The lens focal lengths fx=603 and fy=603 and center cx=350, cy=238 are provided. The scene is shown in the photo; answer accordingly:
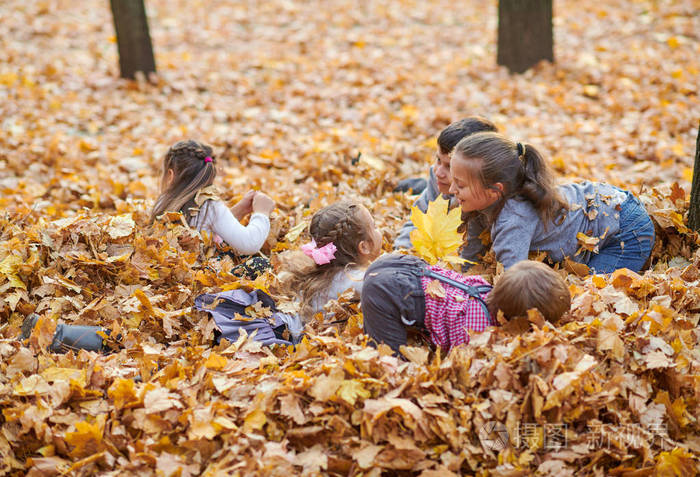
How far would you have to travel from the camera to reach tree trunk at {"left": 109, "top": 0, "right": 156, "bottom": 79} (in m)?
7.48

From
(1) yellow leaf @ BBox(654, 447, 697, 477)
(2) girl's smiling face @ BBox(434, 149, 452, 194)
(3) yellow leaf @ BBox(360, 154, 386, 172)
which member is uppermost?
(2) girl's smiling face @ BBox(434, 149, 452, 194)

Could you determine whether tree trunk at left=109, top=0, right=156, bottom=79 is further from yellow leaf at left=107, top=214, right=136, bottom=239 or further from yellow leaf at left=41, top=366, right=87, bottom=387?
yellow leaf at left=41, top=366, right=87, bottom=387

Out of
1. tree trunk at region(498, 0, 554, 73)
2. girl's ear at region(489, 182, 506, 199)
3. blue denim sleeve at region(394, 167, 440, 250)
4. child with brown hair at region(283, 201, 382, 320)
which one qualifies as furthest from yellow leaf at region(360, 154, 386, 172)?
tree trunk at region(498, 0, 554, 73)

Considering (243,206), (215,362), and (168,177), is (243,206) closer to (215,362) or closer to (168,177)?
(168,177)

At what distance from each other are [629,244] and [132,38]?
257 inches

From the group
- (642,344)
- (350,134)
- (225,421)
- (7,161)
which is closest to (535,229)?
(642,344)

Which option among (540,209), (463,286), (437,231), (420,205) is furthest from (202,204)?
(540,209)

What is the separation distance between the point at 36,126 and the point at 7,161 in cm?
92

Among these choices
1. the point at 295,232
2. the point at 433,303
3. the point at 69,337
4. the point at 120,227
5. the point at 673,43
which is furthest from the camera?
the point at 673,43

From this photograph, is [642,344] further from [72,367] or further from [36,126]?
[36,126]

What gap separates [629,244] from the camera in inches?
132

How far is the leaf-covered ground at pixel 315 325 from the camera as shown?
2205 millimetres

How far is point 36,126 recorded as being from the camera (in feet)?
20.4

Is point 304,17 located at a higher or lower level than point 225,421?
higher
